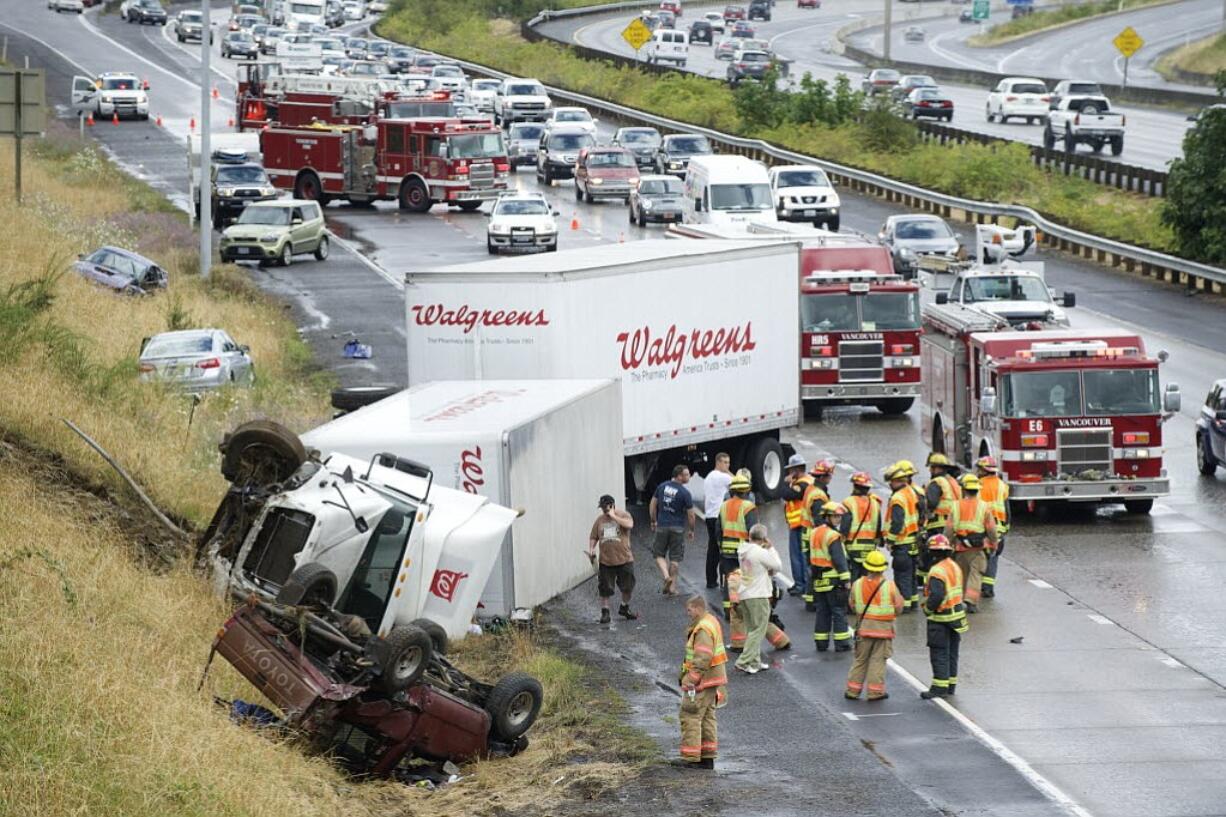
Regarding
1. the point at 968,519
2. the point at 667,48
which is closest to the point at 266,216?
the point at 968,519

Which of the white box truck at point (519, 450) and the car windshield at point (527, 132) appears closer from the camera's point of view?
the white box truck at point (519, 450)

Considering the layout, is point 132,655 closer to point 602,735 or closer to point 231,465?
point 231,465

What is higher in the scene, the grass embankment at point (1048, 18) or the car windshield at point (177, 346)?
the grass embankment at point (1048, 18)

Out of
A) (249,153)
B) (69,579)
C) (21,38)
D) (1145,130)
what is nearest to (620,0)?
(21,38)

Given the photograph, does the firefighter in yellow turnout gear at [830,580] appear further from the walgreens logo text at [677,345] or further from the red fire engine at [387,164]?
the red fire engine at [387,164]

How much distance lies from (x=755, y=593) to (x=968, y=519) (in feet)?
11.1

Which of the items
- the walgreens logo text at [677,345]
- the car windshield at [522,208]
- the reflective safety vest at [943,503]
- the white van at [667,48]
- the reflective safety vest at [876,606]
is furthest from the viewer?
the white van at [667,48]

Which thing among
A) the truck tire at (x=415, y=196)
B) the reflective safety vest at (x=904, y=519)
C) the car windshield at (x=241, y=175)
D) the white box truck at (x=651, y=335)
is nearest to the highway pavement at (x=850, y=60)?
the truck tire at (x=415, y=196)

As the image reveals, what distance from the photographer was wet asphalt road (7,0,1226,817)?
1675 cm

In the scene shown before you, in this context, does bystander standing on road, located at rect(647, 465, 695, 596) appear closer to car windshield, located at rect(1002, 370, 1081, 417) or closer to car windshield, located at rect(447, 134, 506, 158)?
car windshield, located at rect(1002, 370, 1081, 417)

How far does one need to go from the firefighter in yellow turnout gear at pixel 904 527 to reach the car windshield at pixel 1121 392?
5077 millimetres

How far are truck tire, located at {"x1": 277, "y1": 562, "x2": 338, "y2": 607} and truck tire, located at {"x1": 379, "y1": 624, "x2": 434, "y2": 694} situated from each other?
3.21 feet

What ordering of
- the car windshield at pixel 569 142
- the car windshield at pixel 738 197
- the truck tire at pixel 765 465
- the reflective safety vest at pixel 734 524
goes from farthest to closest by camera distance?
1. the car windshield at pixel 569 142
2. the car windshield at pixel 738 197
3. the truck tire at pixel 765 465
4. the reflective safety vest at pixel 734 524

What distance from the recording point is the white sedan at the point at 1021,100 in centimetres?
8250
